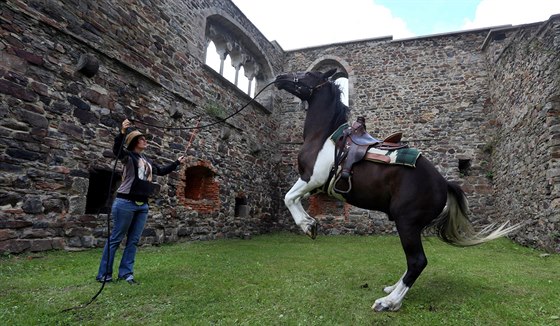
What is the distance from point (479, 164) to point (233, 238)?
774 cm

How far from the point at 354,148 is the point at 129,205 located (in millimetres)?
2466

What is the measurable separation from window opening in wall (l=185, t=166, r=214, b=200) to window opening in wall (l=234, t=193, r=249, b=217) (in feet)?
4.75

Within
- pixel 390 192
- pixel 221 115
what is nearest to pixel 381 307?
pixel 390 192

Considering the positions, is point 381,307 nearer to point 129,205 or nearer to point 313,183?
point 313,183

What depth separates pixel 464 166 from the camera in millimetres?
10148

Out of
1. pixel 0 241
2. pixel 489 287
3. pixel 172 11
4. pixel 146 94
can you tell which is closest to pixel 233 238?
pixel 146 94

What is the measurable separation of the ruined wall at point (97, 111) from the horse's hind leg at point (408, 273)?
4.62 metres

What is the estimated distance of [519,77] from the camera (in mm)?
7809

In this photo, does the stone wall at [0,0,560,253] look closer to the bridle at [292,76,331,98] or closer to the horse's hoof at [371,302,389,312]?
the bridle at [292,76,331,98]

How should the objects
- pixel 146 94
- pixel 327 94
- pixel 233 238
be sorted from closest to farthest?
pixel 327 94 → pixel 146 94 → pixel 233 238

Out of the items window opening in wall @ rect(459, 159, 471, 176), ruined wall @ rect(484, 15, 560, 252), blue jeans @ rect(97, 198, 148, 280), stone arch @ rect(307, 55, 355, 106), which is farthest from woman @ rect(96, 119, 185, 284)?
window opening in wall @ rect(459, 159, 471, 176)

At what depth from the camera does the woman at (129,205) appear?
3.40 m

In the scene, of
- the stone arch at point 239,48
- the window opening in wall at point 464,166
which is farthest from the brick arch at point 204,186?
the window opening in wall at point 464,166

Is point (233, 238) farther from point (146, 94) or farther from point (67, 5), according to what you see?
point (67, 5)
